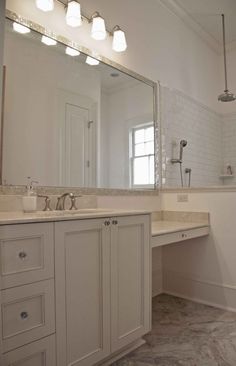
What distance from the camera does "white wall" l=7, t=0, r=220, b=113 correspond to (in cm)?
204

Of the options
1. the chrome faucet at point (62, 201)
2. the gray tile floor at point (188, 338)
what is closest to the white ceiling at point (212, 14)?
the chrome faucet at point (62, 201)

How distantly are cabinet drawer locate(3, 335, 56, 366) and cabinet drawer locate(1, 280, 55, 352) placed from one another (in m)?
0.03

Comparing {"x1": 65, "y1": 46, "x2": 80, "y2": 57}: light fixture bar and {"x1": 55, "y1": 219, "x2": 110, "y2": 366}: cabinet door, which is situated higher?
{"x1": 65, "y1": 46, "x2": 80, "y2": 57}: light fixture bar

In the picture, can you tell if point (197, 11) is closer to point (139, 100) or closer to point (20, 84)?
point (139, 100)

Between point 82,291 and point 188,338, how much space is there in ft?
3.23

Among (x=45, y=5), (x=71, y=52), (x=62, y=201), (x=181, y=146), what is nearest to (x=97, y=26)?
(x=71, y=52)

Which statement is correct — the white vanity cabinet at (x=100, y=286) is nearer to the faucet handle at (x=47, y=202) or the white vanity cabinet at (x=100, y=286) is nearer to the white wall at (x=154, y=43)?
the faucet handle at (x=47, y=202)

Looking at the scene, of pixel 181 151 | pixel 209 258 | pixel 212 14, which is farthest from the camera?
pixel 212 14

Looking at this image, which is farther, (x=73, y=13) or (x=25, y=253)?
(x=73, y=13)

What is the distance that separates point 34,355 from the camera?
1.17 m

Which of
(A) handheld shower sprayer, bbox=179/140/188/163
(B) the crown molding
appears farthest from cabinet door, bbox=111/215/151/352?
(B) the crown molding

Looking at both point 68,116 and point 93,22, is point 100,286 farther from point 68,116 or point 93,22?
point 93,22

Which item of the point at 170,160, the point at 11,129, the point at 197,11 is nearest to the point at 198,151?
the point at 170,160

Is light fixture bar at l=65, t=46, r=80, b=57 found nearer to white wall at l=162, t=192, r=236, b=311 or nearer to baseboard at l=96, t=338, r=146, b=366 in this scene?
white wall at l=162, t=192, r=236, b=311
